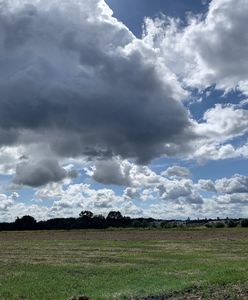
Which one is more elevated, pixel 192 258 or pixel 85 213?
pixel 85 213

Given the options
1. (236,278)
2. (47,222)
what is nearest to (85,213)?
(47,222)

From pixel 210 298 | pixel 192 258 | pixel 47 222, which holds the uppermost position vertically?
pixel 47 222

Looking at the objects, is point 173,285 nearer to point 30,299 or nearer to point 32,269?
point 30,299

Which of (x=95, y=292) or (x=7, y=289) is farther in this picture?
(x=7, y=289)

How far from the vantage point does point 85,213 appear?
610ft

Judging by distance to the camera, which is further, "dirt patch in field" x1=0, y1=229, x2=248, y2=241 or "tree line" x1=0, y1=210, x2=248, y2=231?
"tree line" x1=0, y1=210, x2=248, y2=231

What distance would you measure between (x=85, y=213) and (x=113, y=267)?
15509cm

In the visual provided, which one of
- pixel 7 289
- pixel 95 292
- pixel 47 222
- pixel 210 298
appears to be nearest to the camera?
pixel 210 298

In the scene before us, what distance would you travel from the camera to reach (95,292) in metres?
20.8

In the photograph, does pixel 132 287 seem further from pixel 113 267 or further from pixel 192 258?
pixel 192 258

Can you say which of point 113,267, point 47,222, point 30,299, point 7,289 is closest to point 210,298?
point 30,299

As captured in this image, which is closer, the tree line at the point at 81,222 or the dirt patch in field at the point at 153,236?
the dirt patch in field at the point at 153,236

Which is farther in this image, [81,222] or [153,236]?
[81,222]

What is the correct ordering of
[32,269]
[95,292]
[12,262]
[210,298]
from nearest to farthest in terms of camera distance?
[210,298] → [95,292] → [32,269] → [12,262]
